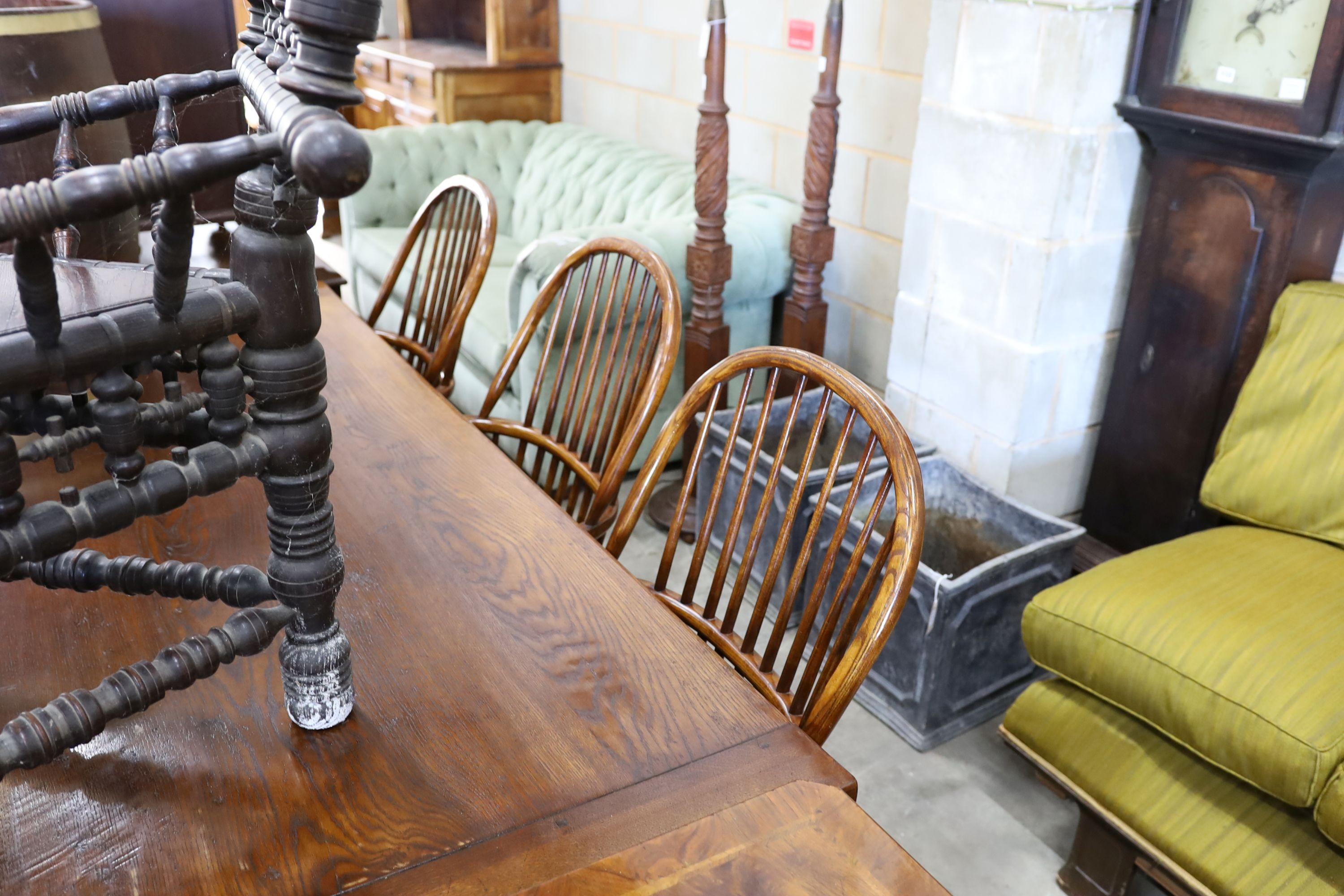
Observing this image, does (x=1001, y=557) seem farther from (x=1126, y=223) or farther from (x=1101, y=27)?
(x=1101, y=27)

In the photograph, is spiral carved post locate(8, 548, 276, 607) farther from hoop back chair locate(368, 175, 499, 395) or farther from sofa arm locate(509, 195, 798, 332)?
sofa arm locate(509, 195, 798, 332)

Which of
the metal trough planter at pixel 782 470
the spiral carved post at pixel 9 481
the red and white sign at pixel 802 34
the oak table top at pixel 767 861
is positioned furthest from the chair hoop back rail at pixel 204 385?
the red and white sign at pixel 802 34

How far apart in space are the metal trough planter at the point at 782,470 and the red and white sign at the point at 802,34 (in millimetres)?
1006

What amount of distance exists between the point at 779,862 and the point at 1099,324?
5.75 feet

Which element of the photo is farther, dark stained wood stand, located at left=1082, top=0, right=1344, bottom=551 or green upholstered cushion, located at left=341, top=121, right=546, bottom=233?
green upholstered cushion, located at left=341, top=121, right=546, bottom=233

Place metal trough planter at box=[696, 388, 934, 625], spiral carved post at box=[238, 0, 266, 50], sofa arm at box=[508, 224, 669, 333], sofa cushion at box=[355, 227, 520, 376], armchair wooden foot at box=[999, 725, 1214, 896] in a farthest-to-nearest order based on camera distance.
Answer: sofa cushion at box=[355, 227, 520, 376]
sofa arm at box=[508, 224, 669, 333]
metal trough planter at box=[696, 388, 934, 625]
armchair wooden foot at box=[999, 725, 1214, 896]
spiral carved post at box=[238, 0, 266, 50]

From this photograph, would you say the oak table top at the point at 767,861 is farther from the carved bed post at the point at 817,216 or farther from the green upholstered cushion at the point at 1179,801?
the carved bed post at the point at 817,216

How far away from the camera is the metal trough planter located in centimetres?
212

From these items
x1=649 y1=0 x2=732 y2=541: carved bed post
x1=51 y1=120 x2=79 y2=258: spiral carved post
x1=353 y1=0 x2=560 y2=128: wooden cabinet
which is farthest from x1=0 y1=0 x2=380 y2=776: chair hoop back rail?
x1=353 y1=0 x2=560 y2=128: wooden cabinet

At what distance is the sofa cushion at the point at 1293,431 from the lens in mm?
1666

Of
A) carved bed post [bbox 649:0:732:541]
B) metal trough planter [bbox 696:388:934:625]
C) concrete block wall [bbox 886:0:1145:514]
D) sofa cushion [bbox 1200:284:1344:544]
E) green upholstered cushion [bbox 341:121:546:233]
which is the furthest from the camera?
green upholstered cushion [bbox 341:121:546:233]

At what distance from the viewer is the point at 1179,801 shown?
151cm

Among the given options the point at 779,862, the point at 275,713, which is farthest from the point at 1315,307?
the point at 275,713

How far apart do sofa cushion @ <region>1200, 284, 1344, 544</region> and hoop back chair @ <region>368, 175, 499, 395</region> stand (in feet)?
4.36
